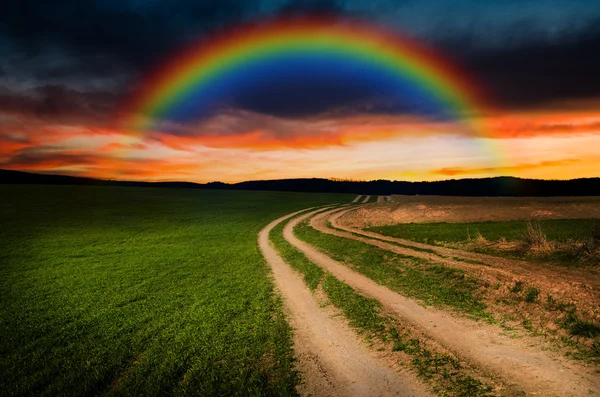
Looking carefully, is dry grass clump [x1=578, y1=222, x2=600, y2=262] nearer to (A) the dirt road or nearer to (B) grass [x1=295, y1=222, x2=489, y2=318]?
(A) the dirt road

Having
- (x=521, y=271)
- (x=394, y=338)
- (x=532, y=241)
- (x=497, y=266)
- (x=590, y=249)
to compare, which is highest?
(x=590, y=249)

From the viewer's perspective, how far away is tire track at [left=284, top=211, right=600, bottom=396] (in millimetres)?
8125

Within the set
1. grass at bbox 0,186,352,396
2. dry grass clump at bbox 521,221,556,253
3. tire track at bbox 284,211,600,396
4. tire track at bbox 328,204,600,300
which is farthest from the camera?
dry grass clump at bbox 521,221,556,253

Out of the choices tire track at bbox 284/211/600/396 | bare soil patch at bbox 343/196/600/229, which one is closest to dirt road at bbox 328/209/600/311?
tire track at bbox 284/211/600/396

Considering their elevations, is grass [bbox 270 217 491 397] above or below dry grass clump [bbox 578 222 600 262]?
below

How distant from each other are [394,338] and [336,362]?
8.55 ft

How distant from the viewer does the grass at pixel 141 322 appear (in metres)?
9.55

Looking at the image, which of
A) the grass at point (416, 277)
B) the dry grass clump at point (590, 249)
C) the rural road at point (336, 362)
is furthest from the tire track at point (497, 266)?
the rural road at point (336, 362)

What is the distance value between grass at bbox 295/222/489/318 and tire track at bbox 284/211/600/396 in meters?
1.35

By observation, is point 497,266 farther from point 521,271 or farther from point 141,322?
point 141,322

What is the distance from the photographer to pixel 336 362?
32.6ft

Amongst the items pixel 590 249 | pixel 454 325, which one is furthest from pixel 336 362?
pixel 590 249

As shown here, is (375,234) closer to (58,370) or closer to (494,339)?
(494,339)

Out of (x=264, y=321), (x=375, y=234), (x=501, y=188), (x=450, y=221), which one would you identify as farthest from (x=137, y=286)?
(x=501, y=188)
